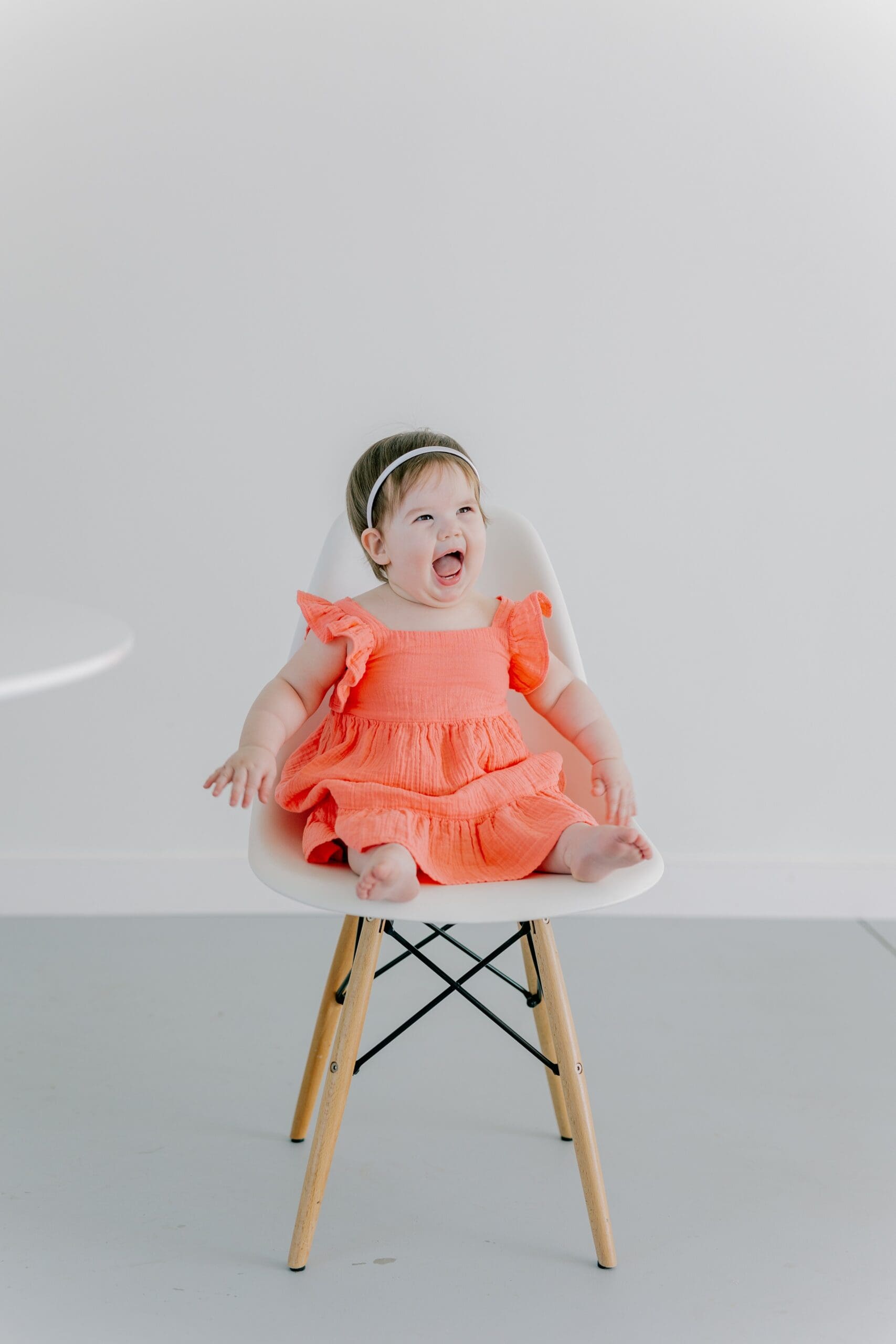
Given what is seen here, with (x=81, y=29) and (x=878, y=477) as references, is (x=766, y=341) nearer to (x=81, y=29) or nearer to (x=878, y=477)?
(x=878, y=477)

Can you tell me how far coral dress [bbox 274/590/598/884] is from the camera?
1.14 m

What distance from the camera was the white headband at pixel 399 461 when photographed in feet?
4.23

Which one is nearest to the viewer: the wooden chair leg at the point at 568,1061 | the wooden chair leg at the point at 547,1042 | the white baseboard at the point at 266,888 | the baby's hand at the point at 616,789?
the wooden chair leg at the point at 568,1061

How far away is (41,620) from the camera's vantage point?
3.19ft

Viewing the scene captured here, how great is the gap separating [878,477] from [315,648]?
1236 millimetres

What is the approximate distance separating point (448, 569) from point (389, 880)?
0.40 m

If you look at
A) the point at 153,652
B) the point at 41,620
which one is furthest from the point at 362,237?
the point at 41,620

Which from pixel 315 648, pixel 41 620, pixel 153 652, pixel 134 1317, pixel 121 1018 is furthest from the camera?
pixel 153 652

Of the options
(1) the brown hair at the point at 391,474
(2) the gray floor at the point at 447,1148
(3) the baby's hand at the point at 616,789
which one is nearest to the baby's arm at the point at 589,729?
(3) the baby's hand at the point at 616,789

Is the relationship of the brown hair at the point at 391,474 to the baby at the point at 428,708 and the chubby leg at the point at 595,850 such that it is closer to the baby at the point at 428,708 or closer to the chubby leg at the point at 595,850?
the baby at the point at 428,708

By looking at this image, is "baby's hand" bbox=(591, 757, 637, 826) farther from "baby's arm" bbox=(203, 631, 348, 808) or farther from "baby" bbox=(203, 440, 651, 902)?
"baby's arm" bbox=(203, 631, 348, 808)

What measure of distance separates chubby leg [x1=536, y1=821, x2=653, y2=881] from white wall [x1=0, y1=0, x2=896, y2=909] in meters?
0.97

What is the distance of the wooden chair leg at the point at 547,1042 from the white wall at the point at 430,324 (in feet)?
2.54

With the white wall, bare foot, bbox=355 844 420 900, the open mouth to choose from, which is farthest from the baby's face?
the white wall
